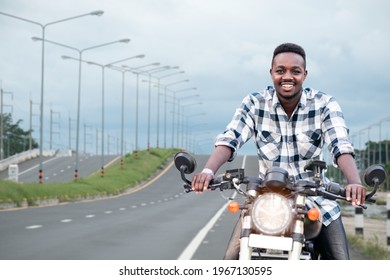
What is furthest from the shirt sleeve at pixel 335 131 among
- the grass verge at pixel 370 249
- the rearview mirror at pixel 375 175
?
the grass verge at pixel 370 249

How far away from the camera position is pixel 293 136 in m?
3.69

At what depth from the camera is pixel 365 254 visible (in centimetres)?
1209

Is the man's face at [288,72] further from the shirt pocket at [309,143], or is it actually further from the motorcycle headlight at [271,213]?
the motorcycle headlight at [271,213]

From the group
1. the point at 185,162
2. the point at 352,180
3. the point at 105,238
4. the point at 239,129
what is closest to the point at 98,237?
the point at 105,238

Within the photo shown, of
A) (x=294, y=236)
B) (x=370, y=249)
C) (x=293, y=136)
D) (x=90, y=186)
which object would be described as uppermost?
(x=293, y=136)

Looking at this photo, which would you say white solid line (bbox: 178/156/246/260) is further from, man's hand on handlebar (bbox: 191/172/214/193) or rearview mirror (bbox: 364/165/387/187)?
rearview mirror (bbox: 364/165/387/187)

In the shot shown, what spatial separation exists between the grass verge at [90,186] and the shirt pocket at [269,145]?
2408 cm

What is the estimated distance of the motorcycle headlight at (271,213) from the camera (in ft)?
A: 9.81

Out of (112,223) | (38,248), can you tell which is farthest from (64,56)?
(38,248)

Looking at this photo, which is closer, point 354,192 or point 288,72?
point 354,192

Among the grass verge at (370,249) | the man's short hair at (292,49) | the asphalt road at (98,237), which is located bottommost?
the asphalt road at (98,237)

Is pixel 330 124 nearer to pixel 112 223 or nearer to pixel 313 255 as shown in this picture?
pixel 313 255

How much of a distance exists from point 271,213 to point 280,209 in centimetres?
4

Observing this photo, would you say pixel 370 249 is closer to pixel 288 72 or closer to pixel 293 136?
pixel 293 136
